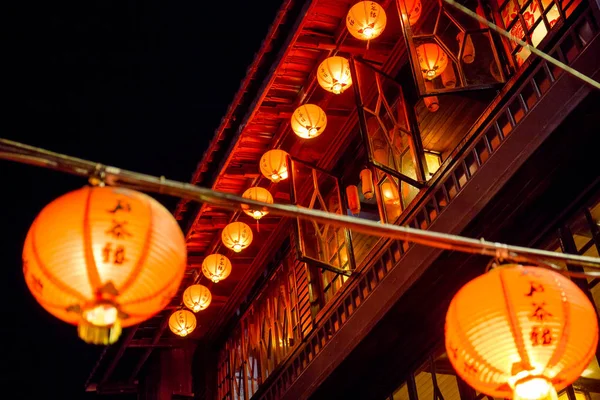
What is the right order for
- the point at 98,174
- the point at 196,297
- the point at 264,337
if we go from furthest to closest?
the point at 196,297, the point at 264,337, the point at 98,174

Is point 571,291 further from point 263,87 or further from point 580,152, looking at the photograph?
point 263,87

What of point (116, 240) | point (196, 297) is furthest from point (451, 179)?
point (196, 297)

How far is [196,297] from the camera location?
55.7 ft

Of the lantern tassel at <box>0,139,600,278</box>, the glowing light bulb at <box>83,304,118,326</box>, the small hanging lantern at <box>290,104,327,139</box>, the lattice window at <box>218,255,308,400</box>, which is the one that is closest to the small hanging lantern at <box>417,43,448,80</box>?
the small hanging lantern at <box>290,104,327,139</box>

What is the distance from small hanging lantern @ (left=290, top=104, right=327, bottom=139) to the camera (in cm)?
1282

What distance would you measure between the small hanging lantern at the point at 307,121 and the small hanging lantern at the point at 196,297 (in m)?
5.89

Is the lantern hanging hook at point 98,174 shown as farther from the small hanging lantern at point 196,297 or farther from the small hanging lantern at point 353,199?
the small hanging lantern at point 196,297

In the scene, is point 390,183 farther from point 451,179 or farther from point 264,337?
point 264,337

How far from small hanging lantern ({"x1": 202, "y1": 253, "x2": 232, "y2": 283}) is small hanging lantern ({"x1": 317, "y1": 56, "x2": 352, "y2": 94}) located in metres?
5.88

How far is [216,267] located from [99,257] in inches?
Result: 437

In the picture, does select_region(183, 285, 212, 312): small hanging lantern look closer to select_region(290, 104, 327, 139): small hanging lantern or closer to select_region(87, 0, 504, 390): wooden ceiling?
select_region(87, 0, 504, 390): wooden ceiling

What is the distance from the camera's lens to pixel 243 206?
543 cm

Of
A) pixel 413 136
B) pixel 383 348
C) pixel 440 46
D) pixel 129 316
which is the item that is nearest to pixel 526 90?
pixel 440 46

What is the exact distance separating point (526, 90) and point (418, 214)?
2.50 meters
